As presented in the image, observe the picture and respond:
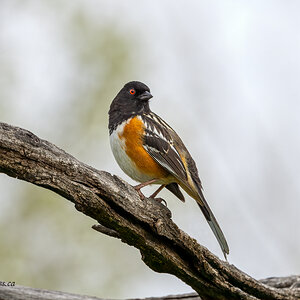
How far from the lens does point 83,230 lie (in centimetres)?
873

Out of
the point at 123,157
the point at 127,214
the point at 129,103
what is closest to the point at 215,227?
the point at 123,157

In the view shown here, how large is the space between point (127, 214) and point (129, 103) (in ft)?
9.33

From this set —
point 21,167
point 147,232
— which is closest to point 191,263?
point 147,232

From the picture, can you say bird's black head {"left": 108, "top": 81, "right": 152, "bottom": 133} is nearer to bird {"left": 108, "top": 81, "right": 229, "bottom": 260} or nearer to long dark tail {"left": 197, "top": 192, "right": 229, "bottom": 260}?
bird {"left": 108, "top": 81, "right": 229, "bottom": 260}

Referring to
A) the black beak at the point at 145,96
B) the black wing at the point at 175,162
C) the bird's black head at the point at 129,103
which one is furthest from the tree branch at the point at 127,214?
the black beak at the point at 145,96

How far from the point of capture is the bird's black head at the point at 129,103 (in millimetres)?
6148

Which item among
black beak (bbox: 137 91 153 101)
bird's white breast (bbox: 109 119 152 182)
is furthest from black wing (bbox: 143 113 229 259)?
black beak (bbox: 137 91 153 101)

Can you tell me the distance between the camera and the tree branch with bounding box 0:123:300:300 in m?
3.21

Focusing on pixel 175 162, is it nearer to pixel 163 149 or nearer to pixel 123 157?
pixel 163 149

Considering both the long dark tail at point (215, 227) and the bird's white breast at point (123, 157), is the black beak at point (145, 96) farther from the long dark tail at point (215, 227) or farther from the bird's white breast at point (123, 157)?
the long dark tail at point (215, 227)

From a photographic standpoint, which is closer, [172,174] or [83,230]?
[172,174]

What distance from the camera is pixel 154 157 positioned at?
224 inches

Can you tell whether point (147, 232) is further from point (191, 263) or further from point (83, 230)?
point (83, 230)

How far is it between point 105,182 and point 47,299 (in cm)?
118
